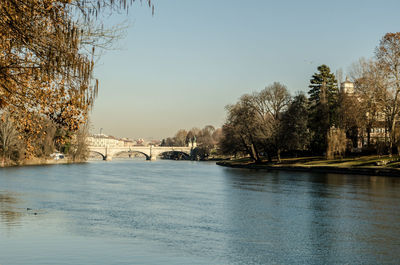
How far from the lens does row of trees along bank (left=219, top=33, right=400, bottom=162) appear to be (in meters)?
63.6

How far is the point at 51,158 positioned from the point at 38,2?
97.4 meters

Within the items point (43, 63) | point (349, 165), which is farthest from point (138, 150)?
point (43, 63)

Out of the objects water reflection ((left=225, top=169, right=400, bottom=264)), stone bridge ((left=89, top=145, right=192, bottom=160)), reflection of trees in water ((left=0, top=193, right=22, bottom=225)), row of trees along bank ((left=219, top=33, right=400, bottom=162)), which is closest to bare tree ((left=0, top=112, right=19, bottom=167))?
row of trees along bank ((left=219, top=33, right=400, bottom=162))

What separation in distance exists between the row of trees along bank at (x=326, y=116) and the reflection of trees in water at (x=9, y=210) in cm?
4958

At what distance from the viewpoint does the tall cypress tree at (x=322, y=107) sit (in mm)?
76162

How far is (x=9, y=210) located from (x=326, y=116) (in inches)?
2343

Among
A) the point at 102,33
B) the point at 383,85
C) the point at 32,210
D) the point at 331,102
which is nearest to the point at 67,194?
the point at 32,210

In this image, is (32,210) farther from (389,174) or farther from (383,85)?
(383,85)

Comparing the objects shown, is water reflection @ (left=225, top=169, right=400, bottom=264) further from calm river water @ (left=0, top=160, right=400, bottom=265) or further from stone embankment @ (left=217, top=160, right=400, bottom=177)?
stone embankment @ (left=217, top=160, right=400, bottom=177)

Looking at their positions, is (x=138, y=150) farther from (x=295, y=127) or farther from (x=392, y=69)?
(x=392, y=69)

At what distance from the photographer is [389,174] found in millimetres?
56844

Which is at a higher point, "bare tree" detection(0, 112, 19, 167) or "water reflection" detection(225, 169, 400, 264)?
"bare tree" detection(0, 112, 19, 167)

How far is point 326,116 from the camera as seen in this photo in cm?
7569

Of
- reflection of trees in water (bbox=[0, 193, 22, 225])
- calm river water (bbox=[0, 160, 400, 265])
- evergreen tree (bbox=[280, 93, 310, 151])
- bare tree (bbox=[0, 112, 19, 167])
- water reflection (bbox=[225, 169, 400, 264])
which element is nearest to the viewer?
calm river water (bbox=[0, 160, 400, 265])
